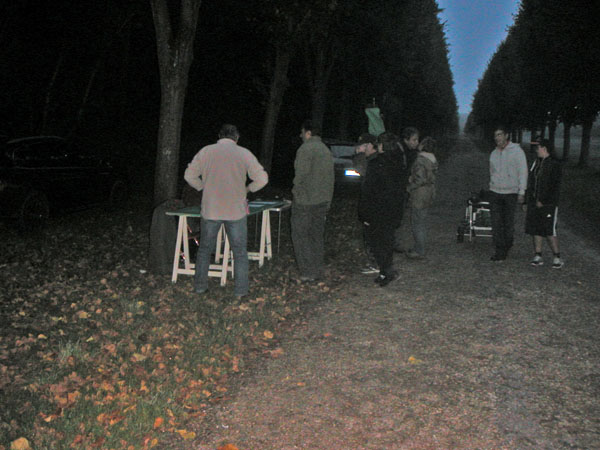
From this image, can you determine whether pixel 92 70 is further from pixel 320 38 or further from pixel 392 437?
pixel 392 437

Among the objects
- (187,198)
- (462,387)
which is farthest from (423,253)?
(462,387)

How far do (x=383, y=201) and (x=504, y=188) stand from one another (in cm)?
263

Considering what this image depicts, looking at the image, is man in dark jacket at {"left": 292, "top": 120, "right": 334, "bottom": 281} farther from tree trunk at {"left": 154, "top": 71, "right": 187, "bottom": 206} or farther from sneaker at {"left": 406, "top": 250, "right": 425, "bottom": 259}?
tree trunk at {"left": 154, "top": 71, "right": 187, "bottom": 206}

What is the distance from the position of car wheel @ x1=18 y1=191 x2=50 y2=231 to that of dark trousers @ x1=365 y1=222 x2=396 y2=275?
6105 mm

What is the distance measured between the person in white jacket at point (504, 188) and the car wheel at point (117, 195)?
8165mm

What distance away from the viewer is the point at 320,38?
23.5 metres

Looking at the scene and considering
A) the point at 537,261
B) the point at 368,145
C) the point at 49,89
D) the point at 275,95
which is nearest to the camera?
the point at 368,145

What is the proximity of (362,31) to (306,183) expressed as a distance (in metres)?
20.1

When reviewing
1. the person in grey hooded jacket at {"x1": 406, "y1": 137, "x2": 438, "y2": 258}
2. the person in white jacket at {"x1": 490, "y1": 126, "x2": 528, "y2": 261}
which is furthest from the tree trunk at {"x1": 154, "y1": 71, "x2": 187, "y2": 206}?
the person in white jacket at {"x1": 490, "y1": 126, "x2": 528, "y2": 261}

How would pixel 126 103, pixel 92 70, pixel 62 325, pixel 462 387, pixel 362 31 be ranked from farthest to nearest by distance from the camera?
pixel 126 103
pixel 362 31
pixel 92 70
pixel 62 325
pixel 462 387

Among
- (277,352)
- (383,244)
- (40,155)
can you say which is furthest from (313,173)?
(40,155)

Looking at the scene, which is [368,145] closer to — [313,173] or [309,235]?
[313,173]

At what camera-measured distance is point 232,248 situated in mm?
7520

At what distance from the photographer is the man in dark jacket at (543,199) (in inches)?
375
